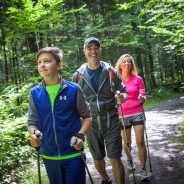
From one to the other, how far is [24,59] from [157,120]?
21.5 feet

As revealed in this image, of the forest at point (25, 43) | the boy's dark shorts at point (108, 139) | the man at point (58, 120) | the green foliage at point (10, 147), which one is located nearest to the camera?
the man at point (58, 120)

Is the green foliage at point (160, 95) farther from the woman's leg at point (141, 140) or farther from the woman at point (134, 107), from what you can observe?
the woman's leg at point (141, 140)

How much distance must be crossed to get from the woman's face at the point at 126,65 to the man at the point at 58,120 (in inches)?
121

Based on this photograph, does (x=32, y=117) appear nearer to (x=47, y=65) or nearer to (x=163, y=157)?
(x=47, y=65)

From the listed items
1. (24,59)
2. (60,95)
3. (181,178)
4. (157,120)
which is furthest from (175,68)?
(60,95)

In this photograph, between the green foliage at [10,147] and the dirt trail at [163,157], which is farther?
the green foliage at [10,147]

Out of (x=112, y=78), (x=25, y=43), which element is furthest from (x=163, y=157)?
(x=25, y=43)

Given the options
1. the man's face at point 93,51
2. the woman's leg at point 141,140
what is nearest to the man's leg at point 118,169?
the woman's leg at point 141,140

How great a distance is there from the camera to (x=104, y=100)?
554 centimetres

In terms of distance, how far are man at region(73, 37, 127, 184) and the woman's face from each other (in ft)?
3.94

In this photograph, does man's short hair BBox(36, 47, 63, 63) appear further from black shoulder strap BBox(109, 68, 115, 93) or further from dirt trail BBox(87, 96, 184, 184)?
dirt trail BBox(87, 96, 184, 184)

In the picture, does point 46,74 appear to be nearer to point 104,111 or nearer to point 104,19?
point 104,111

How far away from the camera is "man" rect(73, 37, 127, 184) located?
5453 mm

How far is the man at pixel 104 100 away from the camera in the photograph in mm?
5453
